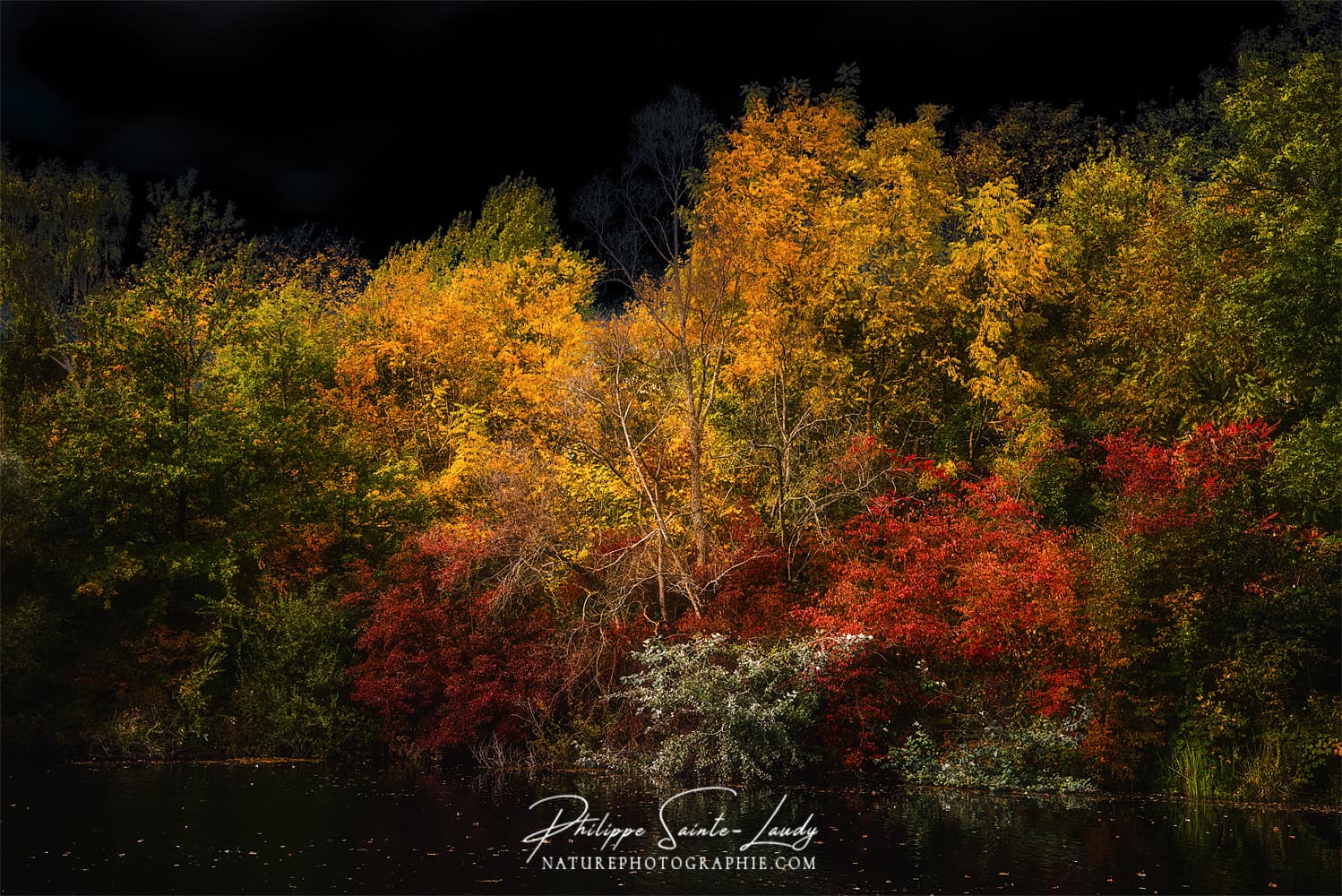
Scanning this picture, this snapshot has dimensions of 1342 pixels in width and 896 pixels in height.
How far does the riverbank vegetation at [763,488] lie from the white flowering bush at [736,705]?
79mm

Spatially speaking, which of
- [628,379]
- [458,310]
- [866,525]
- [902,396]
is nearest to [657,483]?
[628,379]

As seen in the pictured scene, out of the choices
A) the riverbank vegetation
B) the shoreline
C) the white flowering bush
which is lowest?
the shoreline

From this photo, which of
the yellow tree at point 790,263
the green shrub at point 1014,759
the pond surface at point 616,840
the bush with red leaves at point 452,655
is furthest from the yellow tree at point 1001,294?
the bush with red leaves at point 452,655

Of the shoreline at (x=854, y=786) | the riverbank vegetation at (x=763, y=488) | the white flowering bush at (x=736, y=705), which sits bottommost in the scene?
the shoreline at (x=854, y=786)

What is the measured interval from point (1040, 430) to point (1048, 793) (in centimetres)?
827

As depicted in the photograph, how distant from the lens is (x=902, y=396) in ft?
88.4

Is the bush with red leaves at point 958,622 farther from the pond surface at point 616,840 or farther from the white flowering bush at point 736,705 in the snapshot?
the pond surface at point 616,840

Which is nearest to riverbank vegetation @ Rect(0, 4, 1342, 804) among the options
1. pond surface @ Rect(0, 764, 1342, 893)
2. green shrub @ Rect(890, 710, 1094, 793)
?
green shrub @ Rect(890, 710, 1094, 793)

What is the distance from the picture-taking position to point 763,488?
24125mm

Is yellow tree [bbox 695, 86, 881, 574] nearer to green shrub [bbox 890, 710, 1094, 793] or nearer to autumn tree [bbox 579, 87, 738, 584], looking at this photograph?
autumn tree [bbox 579, 87, 738, 584]

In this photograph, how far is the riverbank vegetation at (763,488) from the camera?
1830 cm
